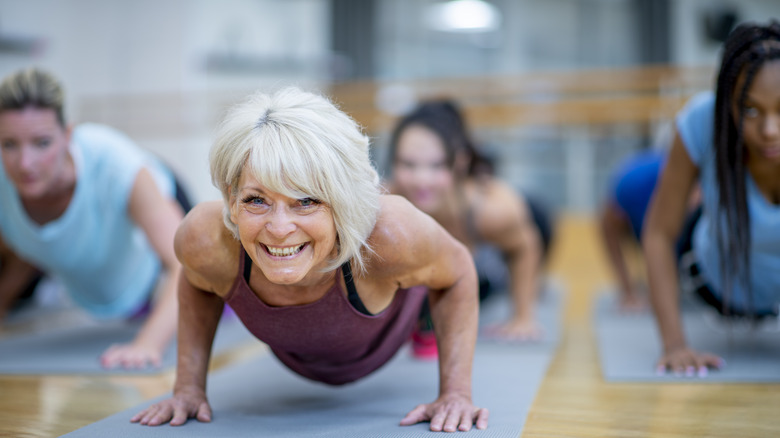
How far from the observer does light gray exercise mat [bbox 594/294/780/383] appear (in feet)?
4.99

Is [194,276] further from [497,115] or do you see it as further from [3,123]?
[497,115]

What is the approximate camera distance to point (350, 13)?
618 centimetres

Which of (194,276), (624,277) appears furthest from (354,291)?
(624,277)

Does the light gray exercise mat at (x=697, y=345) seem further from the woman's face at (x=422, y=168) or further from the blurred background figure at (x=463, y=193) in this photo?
the woman's face at (x=422, y=168)

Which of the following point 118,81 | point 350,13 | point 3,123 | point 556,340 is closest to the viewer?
point 3,123

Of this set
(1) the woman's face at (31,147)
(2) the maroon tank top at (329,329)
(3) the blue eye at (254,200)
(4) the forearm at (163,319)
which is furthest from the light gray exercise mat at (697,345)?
(1) the woman's face at (31,147)

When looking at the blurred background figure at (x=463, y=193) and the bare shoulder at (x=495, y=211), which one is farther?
the bare shoulder at (x=495, y=211)

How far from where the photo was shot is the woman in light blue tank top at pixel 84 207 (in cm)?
169

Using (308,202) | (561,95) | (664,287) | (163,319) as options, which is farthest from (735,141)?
(561,95)

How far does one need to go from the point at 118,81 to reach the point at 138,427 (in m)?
4.57

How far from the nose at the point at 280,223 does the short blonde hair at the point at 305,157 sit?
0.11 ft

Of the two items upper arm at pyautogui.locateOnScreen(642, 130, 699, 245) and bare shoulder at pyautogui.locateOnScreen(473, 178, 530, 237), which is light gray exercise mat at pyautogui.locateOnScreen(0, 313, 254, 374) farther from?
upper arm at pyautogui.locateOnScreen(642, 130, 699, 245)

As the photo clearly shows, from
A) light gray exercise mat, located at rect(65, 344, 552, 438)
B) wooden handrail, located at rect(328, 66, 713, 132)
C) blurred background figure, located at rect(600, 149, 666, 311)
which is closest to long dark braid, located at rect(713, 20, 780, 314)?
light gray exercise mat, located at rect(65, 344, 552, 438)

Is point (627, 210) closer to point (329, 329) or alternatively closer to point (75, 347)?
point (329, 329)
